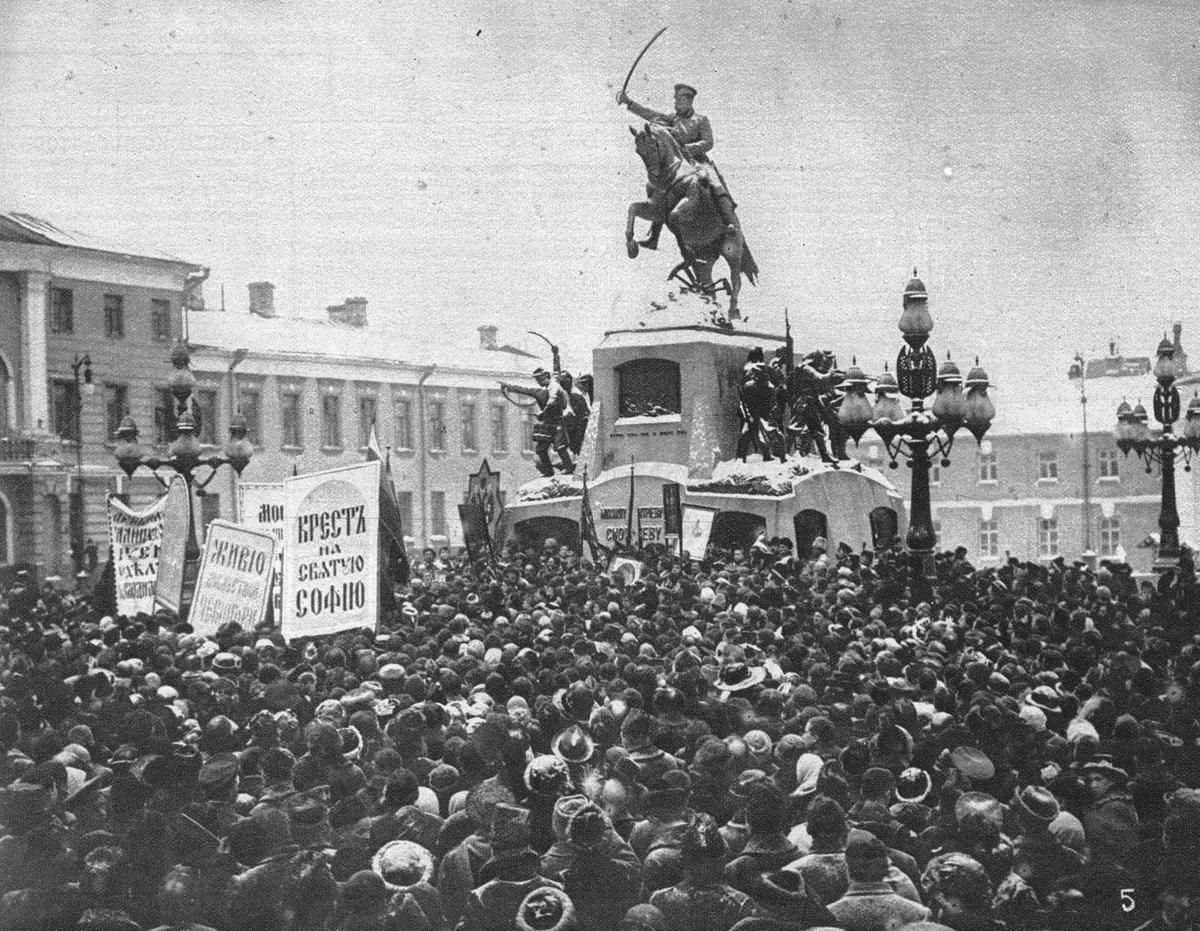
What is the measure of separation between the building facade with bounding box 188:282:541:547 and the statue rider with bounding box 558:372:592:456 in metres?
7.80

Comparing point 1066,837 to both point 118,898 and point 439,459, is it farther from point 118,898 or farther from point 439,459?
point 439,459

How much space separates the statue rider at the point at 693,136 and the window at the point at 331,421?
14387 mm

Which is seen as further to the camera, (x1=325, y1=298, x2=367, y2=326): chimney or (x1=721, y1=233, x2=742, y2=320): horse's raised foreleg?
(x1=325, y1=298, x2=367, y2=326): chimney

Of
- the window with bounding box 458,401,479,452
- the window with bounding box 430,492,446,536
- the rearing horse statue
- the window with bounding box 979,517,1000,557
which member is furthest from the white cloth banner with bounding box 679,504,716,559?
the window with bounding box 979,517,1000,557

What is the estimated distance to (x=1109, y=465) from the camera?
49281mm

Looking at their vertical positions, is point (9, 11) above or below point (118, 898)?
above

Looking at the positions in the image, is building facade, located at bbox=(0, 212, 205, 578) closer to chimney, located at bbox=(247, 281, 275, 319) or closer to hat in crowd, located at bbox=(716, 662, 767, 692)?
chimney, located at bbox=(247, 281, 275, 319)

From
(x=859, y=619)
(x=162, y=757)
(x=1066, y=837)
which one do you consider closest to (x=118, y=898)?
(x=162, y=757)

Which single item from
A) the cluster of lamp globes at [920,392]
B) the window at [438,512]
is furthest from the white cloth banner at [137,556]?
the window at [438,512]

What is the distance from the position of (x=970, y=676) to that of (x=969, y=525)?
143 feet

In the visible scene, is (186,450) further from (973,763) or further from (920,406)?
(973,763)

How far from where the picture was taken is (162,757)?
6.77m

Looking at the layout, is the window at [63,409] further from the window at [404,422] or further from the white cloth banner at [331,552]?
the window at [404,422]

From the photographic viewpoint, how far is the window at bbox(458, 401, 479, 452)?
161 feet
